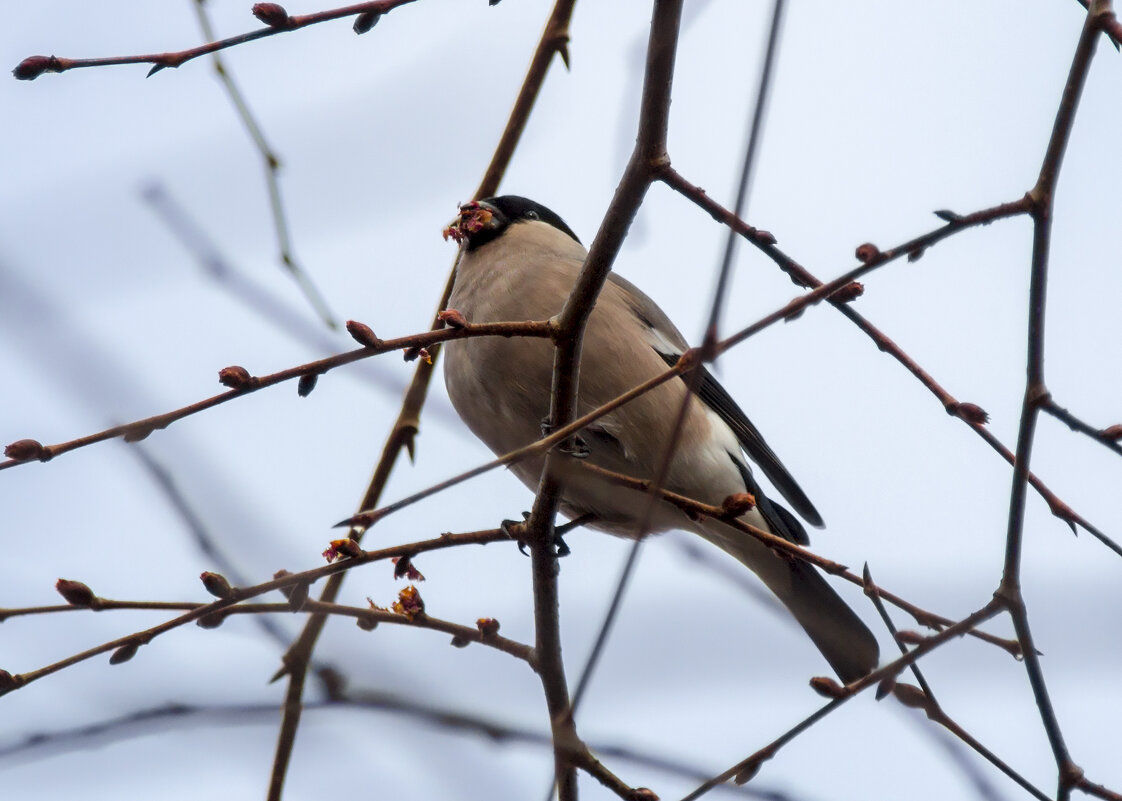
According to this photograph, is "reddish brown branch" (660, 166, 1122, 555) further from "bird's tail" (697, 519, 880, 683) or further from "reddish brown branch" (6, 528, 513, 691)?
"bird's tail" (697, 519, 880, 683)

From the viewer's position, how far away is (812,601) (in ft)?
12.6

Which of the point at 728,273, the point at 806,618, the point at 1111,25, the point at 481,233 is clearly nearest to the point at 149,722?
the point at 728,273

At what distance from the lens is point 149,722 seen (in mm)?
1716

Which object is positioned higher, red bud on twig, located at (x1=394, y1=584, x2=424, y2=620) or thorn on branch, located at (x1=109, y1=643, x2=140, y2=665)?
red bud on twig, located at (x1=394, y1=584, x2=424, y2=620)

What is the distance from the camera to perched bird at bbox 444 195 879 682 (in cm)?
351

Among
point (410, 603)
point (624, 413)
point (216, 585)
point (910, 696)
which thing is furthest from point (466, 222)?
point (910, 696)

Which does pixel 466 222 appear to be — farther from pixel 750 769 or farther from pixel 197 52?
pixel 750 769

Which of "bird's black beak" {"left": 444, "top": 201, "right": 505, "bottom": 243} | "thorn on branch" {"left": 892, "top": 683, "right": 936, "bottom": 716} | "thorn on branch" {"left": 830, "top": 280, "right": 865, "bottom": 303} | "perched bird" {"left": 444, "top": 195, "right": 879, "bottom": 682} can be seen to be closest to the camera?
"thorn on branch" {"left": 892, "top": 683, "right": 936, "bottom": 716}

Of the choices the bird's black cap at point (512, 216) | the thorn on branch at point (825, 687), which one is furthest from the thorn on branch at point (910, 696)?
the bird's black cap at point (512, 216)

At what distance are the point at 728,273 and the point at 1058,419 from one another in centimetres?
72

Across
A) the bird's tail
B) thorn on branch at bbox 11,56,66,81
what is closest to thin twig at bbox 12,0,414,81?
thorn on branch at bbox 11,56,66,81

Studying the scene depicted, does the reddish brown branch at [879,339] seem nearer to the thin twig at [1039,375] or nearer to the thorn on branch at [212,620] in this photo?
the thin twig at [1039,375]

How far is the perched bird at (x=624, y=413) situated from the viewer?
11.5 feet

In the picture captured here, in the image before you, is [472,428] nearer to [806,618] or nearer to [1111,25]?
[806,618]
